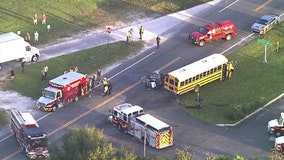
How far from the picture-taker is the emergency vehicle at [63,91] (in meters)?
63.9

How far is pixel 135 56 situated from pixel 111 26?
8930 mm

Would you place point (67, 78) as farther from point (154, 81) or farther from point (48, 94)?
point (154, 81)

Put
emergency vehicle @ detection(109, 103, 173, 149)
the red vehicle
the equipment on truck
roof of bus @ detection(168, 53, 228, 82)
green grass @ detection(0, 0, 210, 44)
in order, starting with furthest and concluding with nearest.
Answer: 1. green grass @ detection(0, 0, 210, 44)
2. the red vehicle
3. the equipment on truck
4. roof of bus @ detection(168, 53, 228, 82)
5. emergency vehicle @ detection(109, 103, 173, 149)

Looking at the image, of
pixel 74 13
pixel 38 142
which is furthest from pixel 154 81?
pixel 74 13

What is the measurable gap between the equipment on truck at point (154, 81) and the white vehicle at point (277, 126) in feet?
39.9

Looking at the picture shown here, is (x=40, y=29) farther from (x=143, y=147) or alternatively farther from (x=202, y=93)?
(x=143, y=147)

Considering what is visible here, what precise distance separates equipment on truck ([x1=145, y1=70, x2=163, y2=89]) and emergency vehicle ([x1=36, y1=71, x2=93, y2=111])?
5.81 metres

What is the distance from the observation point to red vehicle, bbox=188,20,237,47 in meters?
77.4

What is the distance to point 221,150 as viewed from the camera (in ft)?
190

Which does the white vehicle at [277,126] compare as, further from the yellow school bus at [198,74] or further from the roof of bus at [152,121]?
the yellow school bus at [198,74]

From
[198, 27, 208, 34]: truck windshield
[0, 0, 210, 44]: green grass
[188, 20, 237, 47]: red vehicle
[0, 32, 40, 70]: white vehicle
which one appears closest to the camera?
[0, 32, 40, 70]: white vehicle

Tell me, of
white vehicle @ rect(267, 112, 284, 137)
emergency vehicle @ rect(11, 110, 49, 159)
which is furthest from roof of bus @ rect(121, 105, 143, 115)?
white vehicle @ rect(267, 112, 284, 137)

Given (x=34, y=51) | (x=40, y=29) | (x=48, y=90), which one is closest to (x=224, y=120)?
(x=48, y=90)

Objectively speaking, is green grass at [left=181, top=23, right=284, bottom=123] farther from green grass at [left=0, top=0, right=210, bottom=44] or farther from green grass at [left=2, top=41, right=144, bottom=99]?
green grass at [left=0, top=0, right=210, bottom=44]
